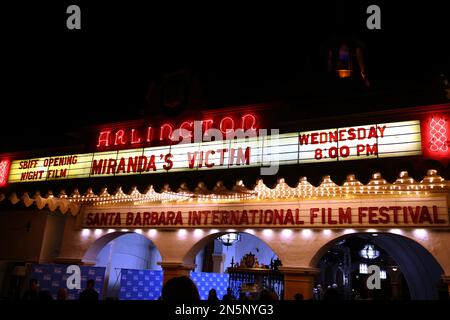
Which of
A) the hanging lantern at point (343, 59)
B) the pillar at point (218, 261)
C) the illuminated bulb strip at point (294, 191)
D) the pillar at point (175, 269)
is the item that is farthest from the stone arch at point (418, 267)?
the pillar at point (218, 261)

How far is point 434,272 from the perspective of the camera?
1365cm

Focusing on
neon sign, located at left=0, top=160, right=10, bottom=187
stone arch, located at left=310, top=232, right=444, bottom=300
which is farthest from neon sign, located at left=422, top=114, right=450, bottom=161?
neon sign, located at left=0, top=160, right=10, bottom=187

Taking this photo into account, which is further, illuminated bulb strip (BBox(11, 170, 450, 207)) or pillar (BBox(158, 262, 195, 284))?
pillar (BBox(158, 262, 195, 284))

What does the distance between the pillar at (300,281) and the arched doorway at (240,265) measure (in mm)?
414

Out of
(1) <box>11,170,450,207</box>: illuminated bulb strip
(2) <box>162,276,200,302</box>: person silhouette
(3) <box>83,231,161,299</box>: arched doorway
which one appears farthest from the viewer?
(3) <box>83,231,161,299</box>: arched doorway

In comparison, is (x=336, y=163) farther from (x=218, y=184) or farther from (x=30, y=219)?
(x=30, y=219)

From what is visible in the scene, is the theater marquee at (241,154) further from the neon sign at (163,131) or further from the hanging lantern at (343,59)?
the hanging lantern at (343,59)

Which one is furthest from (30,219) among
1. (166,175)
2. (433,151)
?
(433,151)

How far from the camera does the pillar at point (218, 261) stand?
19.9m

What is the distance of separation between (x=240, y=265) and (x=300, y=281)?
162 inches

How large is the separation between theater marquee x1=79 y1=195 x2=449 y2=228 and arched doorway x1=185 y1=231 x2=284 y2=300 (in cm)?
63

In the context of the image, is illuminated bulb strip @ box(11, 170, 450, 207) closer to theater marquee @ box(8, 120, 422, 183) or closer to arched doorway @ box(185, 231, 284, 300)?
theater marquee @ box(8, 120, 422, 183)

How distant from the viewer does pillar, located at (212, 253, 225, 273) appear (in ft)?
65.3

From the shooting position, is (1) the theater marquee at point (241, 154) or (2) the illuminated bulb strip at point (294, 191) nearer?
(1) the theater marquee at point (241, 154)
